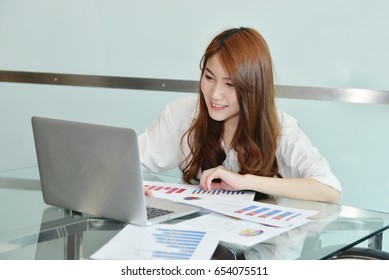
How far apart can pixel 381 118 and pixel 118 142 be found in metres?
2.05

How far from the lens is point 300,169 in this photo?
2299 mm

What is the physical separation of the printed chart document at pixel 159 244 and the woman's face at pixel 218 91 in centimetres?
68

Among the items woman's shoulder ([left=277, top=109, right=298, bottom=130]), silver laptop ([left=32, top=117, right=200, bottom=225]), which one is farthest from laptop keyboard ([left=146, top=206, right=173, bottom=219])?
woman's shoulder ([left=277, top=109, right=298, bottom=130])

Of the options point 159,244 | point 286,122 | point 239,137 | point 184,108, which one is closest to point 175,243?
point 159,244

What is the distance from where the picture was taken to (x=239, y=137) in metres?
2.38

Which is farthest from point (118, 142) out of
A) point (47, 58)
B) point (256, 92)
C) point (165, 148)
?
point (47, 58)

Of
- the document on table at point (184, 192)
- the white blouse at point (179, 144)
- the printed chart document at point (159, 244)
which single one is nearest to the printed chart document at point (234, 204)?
the document on table at point (184, 192)

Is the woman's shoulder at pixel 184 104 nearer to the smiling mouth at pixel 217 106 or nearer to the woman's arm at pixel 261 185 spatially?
the smiling mouth at pixel 217 106

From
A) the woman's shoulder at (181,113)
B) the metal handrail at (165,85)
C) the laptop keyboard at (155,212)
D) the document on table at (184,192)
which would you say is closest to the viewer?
the laptop keyboard at (155,212)

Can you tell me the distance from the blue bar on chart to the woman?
48 cm

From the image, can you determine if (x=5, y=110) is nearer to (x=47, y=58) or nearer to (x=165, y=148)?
(x=47, y=58)

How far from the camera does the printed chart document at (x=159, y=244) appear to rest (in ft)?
4.67

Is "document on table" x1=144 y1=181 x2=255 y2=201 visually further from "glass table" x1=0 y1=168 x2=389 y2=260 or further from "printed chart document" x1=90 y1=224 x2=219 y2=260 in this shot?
"printed chart document" x1=90 y1=224 x2=219 y2=260

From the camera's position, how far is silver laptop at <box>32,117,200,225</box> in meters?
1.59
